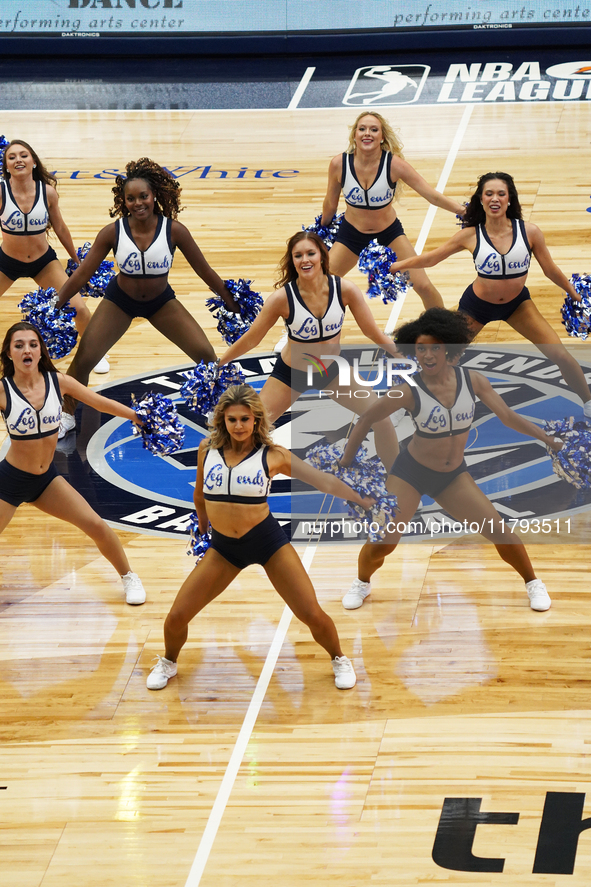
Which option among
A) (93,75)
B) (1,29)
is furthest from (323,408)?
(1,29)

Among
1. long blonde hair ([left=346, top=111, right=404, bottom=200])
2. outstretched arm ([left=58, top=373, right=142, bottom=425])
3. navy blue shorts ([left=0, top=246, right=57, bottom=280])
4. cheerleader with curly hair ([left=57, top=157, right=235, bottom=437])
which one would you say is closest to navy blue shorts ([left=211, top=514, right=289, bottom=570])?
outstretched arm ([left=58, top=373, right=142, bottom=425])

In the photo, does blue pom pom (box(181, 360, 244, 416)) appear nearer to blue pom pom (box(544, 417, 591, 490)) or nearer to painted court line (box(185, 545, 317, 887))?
painted court line (box(185, 545, 317, 887))

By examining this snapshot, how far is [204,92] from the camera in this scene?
1519cm

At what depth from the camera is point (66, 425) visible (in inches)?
321

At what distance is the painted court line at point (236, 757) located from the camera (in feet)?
14.6

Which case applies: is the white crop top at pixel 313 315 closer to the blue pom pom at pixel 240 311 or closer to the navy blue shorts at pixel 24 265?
the blue pom pom at pixel 240 311

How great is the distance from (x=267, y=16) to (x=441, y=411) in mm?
11395

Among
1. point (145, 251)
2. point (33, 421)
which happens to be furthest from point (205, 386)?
point (33, 421)

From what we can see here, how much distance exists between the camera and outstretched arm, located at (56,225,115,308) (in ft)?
23.6

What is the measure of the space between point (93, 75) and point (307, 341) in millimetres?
10701

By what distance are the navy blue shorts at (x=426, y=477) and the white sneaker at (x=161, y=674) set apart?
1362 millimetres

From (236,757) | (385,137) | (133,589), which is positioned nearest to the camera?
(236,757)

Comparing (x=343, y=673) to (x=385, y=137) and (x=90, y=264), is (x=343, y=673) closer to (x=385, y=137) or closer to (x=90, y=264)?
(x=90, y=264)
